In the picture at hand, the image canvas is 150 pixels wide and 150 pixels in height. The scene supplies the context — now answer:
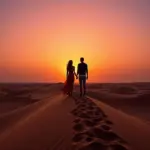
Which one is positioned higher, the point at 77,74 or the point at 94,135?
the point at 77,74

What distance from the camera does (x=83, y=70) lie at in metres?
15.8

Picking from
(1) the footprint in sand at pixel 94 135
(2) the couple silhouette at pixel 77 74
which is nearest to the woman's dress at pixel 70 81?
→ (2) the couple silhouette at pixel 77 74

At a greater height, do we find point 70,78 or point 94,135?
point 70,78

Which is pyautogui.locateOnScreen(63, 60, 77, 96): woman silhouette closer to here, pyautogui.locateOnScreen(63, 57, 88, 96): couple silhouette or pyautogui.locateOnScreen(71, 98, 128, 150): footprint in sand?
pyautogui.locateOnScreen(63, 57, 88, 96): couple silhouette

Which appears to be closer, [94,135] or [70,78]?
[94,135]

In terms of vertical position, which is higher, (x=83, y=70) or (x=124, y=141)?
(x=83, y=70)

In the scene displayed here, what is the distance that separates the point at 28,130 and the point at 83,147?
2718 millimetres

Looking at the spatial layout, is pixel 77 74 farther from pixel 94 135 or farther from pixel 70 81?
Result: pixel 94 135

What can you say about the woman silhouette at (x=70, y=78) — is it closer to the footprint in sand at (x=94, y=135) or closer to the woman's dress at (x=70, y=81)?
the woman's dress at (x=70, y=81)

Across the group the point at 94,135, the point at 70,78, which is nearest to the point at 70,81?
the point at 70,78

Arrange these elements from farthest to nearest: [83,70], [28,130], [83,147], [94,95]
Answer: [94,95] < [83,70] < [28,130] < [83,147]

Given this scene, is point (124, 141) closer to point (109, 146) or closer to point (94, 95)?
point (109, 146)

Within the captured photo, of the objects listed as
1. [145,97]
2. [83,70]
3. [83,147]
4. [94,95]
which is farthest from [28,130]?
[145,97]

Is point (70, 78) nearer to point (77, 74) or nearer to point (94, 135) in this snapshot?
point (77, 74)
